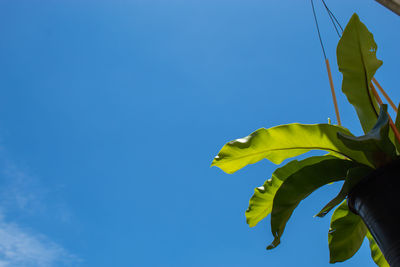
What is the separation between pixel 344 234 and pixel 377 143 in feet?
1.51

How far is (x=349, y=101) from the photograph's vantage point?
3.12 ft

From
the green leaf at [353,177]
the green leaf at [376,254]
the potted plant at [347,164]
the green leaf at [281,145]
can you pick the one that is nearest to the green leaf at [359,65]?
the potted plant at [347,164]

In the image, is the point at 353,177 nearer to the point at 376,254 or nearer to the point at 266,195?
the point at 266,195

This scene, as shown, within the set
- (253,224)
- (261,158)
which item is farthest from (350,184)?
(253,224)

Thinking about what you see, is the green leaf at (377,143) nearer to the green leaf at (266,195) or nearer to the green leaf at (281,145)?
the green leaf at (281,145)

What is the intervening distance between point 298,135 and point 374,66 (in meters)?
0.30

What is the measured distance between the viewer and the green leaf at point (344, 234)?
1.00 meters

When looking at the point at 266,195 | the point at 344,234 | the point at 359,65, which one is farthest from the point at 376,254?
the point at 359,65

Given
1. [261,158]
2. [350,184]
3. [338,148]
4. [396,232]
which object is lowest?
[396,232]

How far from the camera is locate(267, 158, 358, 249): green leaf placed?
0.84 meters

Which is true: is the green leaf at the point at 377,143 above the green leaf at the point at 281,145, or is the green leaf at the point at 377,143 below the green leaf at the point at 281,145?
below

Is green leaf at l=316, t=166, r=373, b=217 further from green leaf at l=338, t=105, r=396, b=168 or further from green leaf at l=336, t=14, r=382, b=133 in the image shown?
green leaf at l=336, t=14, r=382, b=133

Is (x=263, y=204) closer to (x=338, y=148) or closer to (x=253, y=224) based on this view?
(x=253, y=224)

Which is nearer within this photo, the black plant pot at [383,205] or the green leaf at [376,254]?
the black plant pot at [383,205]
